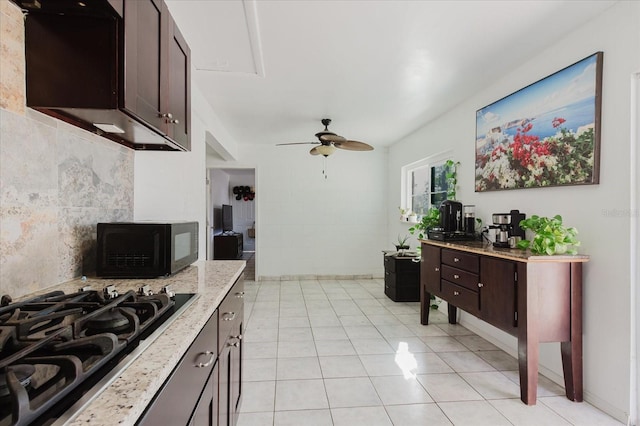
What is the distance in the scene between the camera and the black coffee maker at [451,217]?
3.21 metres

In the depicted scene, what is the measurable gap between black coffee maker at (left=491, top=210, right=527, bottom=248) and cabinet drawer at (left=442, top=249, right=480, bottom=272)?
0.20m

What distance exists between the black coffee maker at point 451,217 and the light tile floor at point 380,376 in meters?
1.05

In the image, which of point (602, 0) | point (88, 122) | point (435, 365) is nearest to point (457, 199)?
point (435, 365)

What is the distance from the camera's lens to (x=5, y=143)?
3.53 ft

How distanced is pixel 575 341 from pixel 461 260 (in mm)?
881

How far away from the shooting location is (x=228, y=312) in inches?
54.7

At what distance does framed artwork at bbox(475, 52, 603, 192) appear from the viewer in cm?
197

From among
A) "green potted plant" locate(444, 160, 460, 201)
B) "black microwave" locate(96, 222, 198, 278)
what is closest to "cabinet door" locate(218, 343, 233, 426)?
"black microwave" locate(96, 222, 198, 278)

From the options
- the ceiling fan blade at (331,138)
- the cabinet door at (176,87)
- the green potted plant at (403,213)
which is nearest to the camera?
the cabinet door at (176,87)

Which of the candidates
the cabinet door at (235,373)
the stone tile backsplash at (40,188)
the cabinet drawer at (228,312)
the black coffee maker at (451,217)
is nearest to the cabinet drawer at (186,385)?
the cabinet drawer at (228,312)

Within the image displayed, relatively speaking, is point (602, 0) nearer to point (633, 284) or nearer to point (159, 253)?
point (633, 284)

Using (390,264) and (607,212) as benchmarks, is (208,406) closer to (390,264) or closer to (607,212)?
(607,212)

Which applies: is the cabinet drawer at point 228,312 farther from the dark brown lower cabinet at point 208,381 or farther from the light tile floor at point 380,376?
the light tile floor at point 380,376

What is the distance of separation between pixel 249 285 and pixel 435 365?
11.2ft
